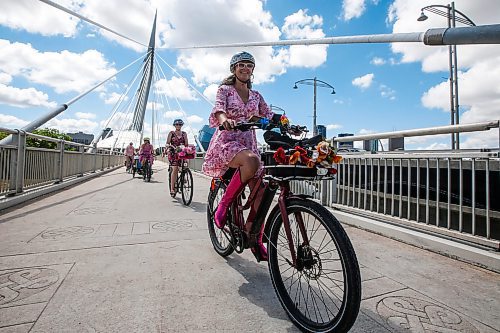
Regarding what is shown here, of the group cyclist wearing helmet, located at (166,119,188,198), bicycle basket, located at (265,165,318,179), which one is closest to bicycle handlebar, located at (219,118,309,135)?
bicycle basket, located at (265,165,318,179)

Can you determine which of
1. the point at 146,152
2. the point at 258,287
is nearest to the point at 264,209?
the point at 258,287

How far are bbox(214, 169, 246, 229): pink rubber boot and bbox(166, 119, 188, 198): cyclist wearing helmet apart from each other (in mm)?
4646

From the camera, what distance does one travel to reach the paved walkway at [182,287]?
1.90 metres

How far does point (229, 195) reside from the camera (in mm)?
2627

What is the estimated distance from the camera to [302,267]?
1.97 meters

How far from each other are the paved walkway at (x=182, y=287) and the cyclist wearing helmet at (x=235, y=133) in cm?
49

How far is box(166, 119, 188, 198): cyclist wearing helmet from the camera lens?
7.22 meters

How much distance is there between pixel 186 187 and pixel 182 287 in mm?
4171

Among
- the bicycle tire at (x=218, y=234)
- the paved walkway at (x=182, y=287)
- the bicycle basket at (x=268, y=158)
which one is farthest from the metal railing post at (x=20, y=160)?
the bicycle basket at (x=268, y=158)

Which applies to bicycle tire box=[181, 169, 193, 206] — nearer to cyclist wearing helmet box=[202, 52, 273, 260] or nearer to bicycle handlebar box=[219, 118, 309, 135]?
cyclist wearing helmet box=[202, 52, 273, 260]

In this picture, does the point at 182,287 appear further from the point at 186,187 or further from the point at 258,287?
the point at 186,187

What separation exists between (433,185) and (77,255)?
175 inches

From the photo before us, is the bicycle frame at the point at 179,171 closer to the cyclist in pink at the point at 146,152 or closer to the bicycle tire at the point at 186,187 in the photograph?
the bicycle tire at the point at 186,187

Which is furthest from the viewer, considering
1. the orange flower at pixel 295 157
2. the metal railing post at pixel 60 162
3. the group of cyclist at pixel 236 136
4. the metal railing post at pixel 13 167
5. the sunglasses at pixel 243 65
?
the metal railing post at pixel 60 162
